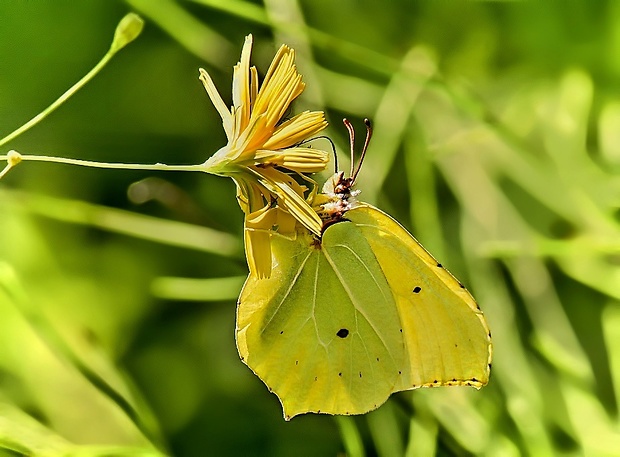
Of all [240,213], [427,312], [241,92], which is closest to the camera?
[241,92]

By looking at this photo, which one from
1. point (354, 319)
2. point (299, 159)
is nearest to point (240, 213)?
point (354, 319)

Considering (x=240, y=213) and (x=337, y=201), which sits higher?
(x=337, y=201)

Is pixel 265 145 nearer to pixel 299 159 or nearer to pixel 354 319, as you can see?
pixel 299 159

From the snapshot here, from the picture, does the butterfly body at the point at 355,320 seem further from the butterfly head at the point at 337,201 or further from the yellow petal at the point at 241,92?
the yellow petal at the point at 241,92

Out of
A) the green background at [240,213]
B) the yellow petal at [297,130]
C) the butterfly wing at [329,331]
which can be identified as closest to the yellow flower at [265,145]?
the yellow petal at [297,130]

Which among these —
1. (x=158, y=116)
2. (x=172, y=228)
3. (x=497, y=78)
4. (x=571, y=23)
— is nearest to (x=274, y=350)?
(x=172, y=228)

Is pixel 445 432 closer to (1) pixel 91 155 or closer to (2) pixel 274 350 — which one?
(2) pixel 274 350

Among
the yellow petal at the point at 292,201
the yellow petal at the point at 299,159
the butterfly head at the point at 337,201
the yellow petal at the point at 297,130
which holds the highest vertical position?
the yellow petal at the point at 297,130
